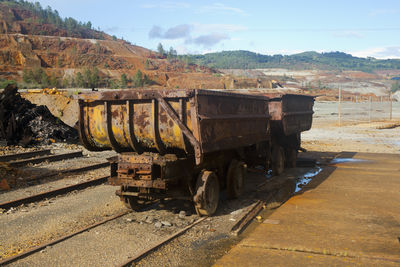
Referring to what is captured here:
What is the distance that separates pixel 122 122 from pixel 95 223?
1.86m

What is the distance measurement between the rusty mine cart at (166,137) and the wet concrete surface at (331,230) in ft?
4.81

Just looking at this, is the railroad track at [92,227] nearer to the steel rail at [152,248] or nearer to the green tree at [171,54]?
the steel rail at [152,248]

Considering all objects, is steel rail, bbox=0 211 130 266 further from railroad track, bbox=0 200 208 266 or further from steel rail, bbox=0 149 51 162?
steel rail, bbox=0 149 51 162

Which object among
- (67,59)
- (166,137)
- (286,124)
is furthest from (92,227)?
(67,59)

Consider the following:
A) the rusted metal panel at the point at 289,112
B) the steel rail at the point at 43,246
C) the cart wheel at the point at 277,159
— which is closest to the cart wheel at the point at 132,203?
the steel rail at the point at 43,246

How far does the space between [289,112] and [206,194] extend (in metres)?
5.66

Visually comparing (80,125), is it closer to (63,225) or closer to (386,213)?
(63,225)

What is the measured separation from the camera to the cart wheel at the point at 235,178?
7.99m

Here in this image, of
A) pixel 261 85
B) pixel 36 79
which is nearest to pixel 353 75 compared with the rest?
pixel 261 85

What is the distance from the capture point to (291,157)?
12609mm

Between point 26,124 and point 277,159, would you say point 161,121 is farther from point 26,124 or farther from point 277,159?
point 26,124

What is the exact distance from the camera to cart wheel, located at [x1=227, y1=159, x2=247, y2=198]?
7.99 meters

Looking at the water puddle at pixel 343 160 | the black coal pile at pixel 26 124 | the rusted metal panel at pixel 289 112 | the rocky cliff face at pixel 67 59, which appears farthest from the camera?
the rocky cliff face at pixel 67 59

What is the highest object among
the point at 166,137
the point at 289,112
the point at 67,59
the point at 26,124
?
the point at 67,59
